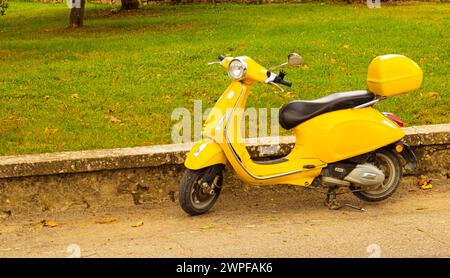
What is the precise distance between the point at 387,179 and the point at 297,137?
0.81 metres

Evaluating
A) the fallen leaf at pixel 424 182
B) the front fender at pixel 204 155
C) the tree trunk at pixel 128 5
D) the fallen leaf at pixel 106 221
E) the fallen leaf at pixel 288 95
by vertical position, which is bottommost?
the tree trunk at pixel 128 5

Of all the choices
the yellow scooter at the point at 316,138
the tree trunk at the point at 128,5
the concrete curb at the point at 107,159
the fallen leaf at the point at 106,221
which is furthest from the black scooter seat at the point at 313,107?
the tree trunk at the point at 128,5

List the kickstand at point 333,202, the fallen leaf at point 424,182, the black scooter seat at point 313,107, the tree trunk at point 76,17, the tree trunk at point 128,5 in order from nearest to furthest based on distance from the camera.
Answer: the black scooter seat at point 313,107, the kickstand at point 333,202, the fallen leaf at point 424,182, the tree trunk at point 76,17, the tree trunk at point 128,5

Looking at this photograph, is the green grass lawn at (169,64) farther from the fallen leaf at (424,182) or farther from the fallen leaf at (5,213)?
the fallen leaf at (424,182)

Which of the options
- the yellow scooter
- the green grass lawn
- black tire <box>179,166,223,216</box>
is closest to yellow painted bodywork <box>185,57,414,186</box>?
the yellow scooter

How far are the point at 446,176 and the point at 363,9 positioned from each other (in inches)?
452

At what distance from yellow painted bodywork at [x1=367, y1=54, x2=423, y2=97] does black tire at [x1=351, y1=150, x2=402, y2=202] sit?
0.50 metres

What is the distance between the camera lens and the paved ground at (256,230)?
6000mm

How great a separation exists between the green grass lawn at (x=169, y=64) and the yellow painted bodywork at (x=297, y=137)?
5.41 ft

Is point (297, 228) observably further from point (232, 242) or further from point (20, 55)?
point (20, 55)

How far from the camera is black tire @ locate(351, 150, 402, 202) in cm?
717

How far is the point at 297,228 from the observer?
6.54 meters

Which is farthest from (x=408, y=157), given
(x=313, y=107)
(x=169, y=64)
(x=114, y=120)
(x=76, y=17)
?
(x=76, y=17)

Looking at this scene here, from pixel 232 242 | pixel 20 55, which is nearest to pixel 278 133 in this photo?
pixel 232 242
